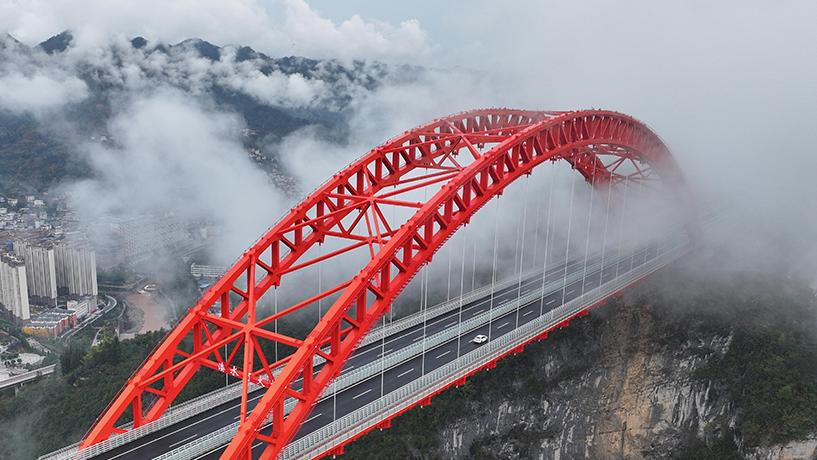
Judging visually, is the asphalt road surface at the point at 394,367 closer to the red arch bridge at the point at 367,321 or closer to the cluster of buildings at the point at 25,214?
the red arch bridge at the point at 367,321

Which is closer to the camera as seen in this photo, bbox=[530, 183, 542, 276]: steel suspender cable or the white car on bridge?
the white car on bridge

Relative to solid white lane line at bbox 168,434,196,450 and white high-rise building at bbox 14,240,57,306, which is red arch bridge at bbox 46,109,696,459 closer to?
solid white lane line at bbox 168,434,196,450

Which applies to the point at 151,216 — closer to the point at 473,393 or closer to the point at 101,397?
the point at 101,397

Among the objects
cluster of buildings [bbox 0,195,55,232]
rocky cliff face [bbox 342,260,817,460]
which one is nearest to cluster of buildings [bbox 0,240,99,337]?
cluster of buildings [bbox 0,195,55,232]

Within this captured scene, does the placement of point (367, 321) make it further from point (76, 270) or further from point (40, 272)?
point (76, 270)

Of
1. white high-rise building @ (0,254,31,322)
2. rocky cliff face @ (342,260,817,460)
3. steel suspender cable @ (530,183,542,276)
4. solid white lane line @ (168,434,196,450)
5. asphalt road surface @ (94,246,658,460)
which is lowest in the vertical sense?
rocky cliff face @ (342,260,817,460)

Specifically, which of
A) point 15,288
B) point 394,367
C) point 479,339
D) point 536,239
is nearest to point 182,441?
point 394,367

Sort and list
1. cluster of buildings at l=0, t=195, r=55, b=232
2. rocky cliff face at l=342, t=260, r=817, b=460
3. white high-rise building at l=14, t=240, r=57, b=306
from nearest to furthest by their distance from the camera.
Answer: rocky cliff face at l=342, t=260, r=817, b=460 → white high-rise building at l=14, t=240, r=57, b=306 → cluster of buildings at l=0, t=195, r=55, b=232

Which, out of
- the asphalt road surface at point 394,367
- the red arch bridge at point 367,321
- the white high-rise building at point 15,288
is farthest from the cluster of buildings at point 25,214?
the asphalt road surface at point 394,367
